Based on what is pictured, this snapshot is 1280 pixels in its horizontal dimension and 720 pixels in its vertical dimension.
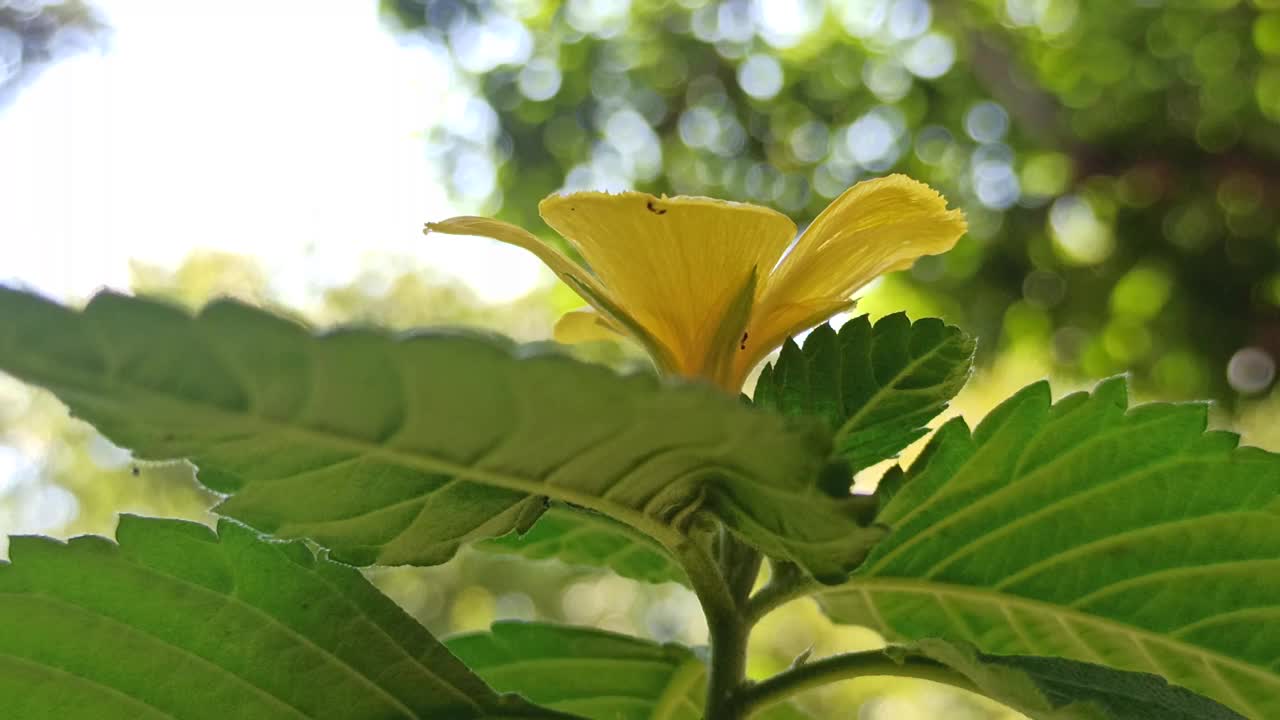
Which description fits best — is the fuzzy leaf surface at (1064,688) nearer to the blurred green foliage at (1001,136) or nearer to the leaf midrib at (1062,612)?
the leaf midrib at (1062,612)

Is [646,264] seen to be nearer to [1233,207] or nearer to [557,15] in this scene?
[1233,207]

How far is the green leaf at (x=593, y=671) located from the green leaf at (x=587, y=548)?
0.03m

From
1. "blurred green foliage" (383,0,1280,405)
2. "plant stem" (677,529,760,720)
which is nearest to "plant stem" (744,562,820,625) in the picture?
"plant stem" (677,529,760,720)

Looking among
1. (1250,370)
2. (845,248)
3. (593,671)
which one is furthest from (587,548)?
(1250,370)

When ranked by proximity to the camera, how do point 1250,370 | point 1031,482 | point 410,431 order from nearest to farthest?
1. point 410,431
2. point 1031,482
3. point 1250,370

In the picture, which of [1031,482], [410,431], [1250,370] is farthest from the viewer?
[1250,370]

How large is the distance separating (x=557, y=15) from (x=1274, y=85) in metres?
2.41

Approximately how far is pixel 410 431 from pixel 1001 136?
3994 millimetres

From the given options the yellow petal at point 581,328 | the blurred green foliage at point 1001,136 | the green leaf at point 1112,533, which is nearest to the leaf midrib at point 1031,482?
the green leaf at point 1112,533

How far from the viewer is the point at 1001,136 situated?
3889mm

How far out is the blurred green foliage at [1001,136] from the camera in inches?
137

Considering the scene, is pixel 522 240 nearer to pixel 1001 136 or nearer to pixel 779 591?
pixel 779 591

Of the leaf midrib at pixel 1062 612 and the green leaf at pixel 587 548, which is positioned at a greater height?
the green leaf at pixel 587 548

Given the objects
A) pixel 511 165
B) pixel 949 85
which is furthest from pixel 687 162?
pixel 949 85
